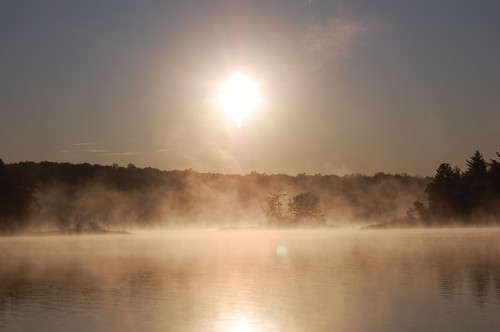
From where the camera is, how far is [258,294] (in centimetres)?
3688

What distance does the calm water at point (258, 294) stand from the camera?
2781cm

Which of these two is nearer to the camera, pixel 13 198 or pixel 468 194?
pixel 13 198

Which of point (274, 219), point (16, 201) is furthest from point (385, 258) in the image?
point (274, 219)

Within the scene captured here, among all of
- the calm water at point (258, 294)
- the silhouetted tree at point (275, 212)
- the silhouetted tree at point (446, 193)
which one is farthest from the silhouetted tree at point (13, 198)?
the silhouetted tree at point (446, 193)

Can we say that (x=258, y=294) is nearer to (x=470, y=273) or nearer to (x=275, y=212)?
(x=470, y=273)

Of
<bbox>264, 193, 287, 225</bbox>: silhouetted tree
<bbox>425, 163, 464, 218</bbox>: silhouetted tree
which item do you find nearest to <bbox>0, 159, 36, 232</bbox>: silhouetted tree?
<bbox>264, 193, 287, 225</bbox>: silhouetted tree

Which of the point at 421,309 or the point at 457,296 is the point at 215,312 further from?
the point at 457,296

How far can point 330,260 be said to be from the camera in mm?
59562

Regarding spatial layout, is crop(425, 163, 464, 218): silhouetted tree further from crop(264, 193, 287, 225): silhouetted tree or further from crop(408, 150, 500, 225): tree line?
crop(264, 193, 287, 225): silhouetted tree

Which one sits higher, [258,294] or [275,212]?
[275,212]

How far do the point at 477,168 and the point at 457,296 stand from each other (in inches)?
4287

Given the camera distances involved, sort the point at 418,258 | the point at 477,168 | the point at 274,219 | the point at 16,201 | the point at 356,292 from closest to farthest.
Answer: the point at 356,292
the point at 418,258
the point at 16,201
the point at 477,168
the point at 274,219

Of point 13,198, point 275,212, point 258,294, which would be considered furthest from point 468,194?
point 258,294

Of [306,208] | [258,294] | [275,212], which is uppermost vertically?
[306,208]
